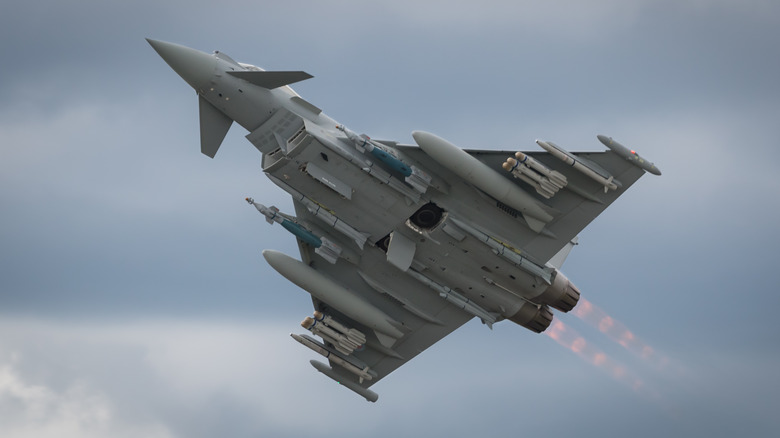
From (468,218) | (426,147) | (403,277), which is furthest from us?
(403,277)

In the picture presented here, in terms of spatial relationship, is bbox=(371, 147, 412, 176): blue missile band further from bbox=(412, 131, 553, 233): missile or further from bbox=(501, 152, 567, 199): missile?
bbox=(501, 152, 567, 199): missile

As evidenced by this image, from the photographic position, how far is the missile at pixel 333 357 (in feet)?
127

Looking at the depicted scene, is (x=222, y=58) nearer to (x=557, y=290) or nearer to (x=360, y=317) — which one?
(x=360, y=317)

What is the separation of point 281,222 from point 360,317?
5048 mm

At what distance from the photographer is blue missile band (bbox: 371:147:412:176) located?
32.8 metres

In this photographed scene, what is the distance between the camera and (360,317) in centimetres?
3734

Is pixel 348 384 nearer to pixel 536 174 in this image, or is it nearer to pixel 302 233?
pixel 302 233

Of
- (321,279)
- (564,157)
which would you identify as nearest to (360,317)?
(321,279)

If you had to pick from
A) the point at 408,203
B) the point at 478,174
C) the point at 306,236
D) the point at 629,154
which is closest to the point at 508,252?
the point at 478,174

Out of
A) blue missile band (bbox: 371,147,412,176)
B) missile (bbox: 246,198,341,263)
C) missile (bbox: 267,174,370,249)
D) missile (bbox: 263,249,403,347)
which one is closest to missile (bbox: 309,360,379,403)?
missile (bbox: 263,249,403,347)

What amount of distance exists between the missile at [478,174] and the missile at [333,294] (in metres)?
6.77

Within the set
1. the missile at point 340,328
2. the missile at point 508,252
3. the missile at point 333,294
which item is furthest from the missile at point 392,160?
the missile at point 340,328

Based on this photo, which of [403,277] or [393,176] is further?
[403,277]

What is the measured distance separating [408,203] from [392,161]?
1776 millimetres
